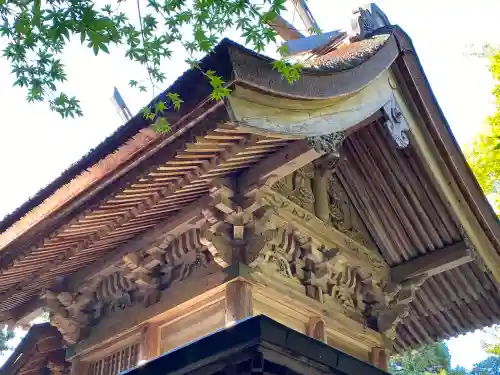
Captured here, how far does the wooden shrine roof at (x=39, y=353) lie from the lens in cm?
714

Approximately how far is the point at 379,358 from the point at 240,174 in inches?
109

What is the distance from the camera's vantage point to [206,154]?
14.8 ft

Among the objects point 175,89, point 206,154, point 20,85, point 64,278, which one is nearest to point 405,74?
point 206,154

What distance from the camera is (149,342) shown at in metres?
5.60

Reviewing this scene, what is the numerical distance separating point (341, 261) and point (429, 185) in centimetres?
121

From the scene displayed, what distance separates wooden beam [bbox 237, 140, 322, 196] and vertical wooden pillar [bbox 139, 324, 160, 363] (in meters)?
1.63

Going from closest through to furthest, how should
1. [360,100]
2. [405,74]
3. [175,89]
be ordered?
1. [175,89]
2. [360,100]
3. [405,74]

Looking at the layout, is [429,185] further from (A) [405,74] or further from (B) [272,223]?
(B) [272,223]

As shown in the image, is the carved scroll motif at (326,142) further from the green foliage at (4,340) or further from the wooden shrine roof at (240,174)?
the green foliage at (4,340)

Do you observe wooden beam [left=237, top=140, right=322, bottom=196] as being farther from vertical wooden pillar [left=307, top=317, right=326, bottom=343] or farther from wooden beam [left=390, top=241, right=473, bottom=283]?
wooden beam [left=390, top=241, right=473, bottom=283]

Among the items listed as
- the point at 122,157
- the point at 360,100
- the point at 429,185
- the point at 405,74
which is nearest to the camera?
the point at 122,157

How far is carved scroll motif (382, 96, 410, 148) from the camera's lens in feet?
18.3

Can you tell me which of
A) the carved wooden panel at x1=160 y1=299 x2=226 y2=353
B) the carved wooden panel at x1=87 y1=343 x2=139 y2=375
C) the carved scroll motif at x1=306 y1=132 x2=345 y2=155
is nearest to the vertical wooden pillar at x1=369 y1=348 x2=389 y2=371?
the carved wooden panel at x1=160 y1=299 x2=226 y2=353

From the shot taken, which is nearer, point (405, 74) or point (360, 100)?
point (360, 100)
